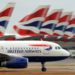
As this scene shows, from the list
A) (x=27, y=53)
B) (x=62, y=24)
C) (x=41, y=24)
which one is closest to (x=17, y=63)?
(x=27, y=53)

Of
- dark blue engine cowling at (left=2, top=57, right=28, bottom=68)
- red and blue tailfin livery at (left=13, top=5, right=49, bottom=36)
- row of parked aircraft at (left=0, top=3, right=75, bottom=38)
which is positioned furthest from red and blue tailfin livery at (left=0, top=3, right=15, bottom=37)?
dark blue engine cowling at (left=2, top=57, right=28, bottom=68)

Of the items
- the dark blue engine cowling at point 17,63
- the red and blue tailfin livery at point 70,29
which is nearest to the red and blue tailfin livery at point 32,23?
the red and blue tailfin livery at point 70,29

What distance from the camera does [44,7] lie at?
3334 inches

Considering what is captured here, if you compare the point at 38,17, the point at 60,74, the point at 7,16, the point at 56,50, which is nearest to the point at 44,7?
the point at 38,17

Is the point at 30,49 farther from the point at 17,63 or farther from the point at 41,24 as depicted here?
the point at 41,24

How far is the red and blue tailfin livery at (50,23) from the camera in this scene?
8943cm

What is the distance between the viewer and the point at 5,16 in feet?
208

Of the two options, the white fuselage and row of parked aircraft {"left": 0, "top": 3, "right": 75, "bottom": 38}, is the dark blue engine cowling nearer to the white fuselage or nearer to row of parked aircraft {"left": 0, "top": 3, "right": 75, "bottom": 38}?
the white fuselage

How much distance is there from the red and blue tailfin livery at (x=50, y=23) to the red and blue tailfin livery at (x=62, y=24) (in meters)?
4.44

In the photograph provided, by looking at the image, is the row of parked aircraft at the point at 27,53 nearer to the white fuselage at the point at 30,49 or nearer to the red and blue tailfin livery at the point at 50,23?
the white fuselage at the point at 30,49

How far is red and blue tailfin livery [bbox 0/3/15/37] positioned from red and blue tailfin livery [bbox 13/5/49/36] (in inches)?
466

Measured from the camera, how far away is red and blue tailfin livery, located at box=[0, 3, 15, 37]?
61.9m

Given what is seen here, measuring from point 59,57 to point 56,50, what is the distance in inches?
28.7

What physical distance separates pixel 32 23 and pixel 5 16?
637 inches
